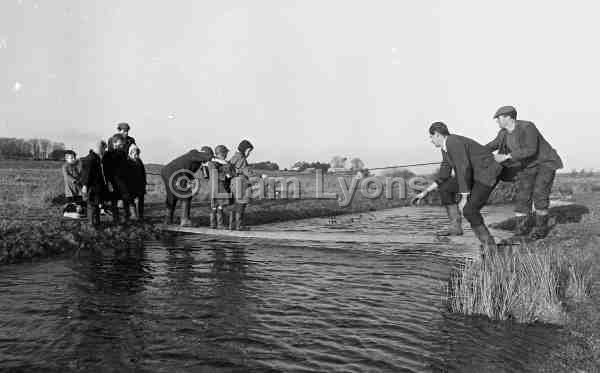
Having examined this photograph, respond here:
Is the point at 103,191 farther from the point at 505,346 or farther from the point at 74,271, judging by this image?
the point at 505,346

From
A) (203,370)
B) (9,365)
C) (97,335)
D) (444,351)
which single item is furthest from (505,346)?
(9,365)

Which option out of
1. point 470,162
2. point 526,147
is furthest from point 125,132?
point 526,147

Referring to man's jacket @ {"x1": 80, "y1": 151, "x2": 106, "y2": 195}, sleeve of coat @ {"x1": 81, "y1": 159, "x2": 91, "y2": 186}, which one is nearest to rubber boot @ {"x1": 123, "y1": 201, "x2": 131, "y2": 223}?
man's jacket @ {"x1": 80, "y1": 151, "x2": 106, "y2": 195}

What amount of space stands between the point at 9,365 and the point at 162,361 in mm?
1645

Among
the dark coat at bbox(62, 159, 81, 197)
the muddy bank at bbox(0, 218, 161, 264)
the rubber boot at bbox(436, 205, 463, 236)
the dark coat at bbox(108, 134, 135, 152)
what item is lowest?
the muddy bank at bbox(0, 218, 161, 264)

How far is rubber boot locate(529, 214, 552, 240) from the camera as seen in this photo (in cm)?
1068

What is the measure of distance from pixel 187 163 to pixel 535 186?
9352 millimetres

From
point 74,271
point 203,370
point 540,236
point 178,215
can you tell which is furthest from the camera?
point 178,215

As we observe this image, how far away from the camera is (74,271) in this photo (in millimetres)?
9422

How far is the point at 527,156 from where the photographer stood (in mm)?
9195

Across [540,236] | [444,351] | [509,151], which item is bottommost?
[444,351]

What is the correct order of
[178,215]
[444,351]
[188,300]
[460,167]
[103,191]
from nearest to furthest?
[444,351] → [188,300] → [460,167] → [103,191] → [178,215]

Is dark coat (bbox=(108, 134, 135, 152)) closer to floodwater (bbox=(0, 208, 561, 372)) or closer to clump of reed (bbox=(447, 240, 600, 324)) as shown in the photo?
floodwater (bbox=(0, 208, 561, 372))

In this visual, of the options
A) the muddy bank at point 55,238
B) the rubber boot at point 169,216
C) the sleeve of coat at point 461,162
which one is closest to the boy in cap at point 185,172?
the rubber boot at point 169,216
